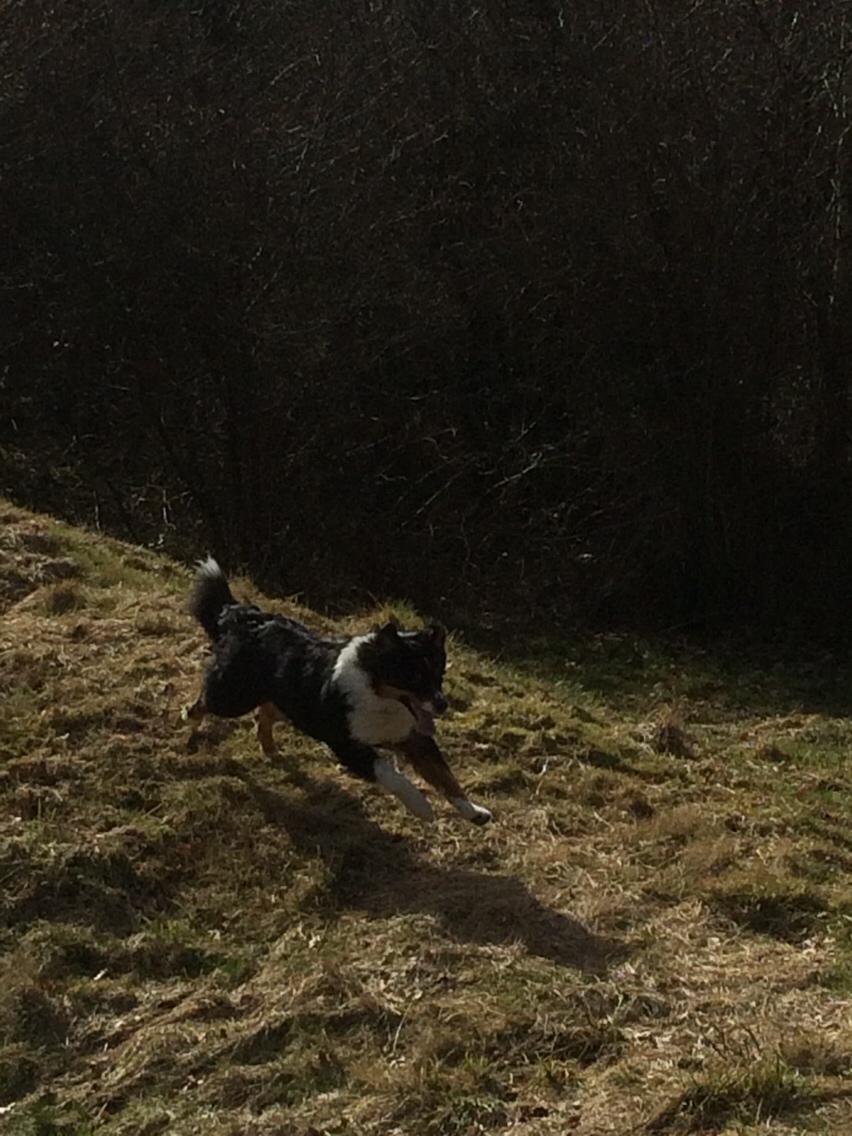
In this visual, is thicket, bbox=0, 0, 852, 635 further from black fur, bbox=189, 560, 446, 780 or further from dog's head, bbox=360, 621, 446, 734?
dog's head, bbox=360, 621, 446, 734

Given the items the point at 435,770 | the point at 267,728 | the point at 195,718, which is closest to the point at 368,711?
the point at 435,770

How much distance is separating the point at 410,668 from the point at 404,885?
2.94 feet

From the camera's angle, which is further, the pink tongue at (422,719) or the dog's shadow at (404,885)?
the pink tongue at (422,719)

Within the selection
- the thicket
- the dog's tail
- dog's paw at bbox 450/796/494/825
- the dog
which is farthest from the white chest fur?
the thicket

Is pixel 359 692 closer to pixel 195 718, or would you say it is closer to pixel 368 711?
pixel 368 711

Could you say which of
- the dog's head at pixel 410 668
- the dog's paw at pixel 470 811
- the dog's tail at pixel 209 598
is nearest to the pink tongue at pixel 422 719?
the dog's head at pixel 410 668

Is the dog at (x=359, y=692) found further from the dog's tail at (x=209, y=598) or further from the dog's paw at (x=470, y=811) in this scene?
the dog's tail at (x=209, y=598)

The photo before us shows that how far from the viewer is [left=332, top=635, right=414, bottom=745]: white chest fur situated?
5.91 meters

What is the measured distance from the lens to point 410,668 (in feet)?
19.2

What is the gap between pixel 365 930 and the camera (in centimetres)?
544

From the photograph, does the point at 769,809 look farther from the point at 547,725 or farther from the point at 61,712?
the point at 61,712

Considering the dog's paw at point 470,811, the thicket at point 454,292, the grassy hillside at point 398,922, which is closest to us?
the grassy hillside at point 398,922

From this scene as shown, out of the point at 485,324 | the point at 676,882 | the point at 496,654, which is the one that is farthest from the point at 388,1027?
the point at 485,324

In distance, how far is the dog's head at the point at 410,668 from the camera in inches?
231
